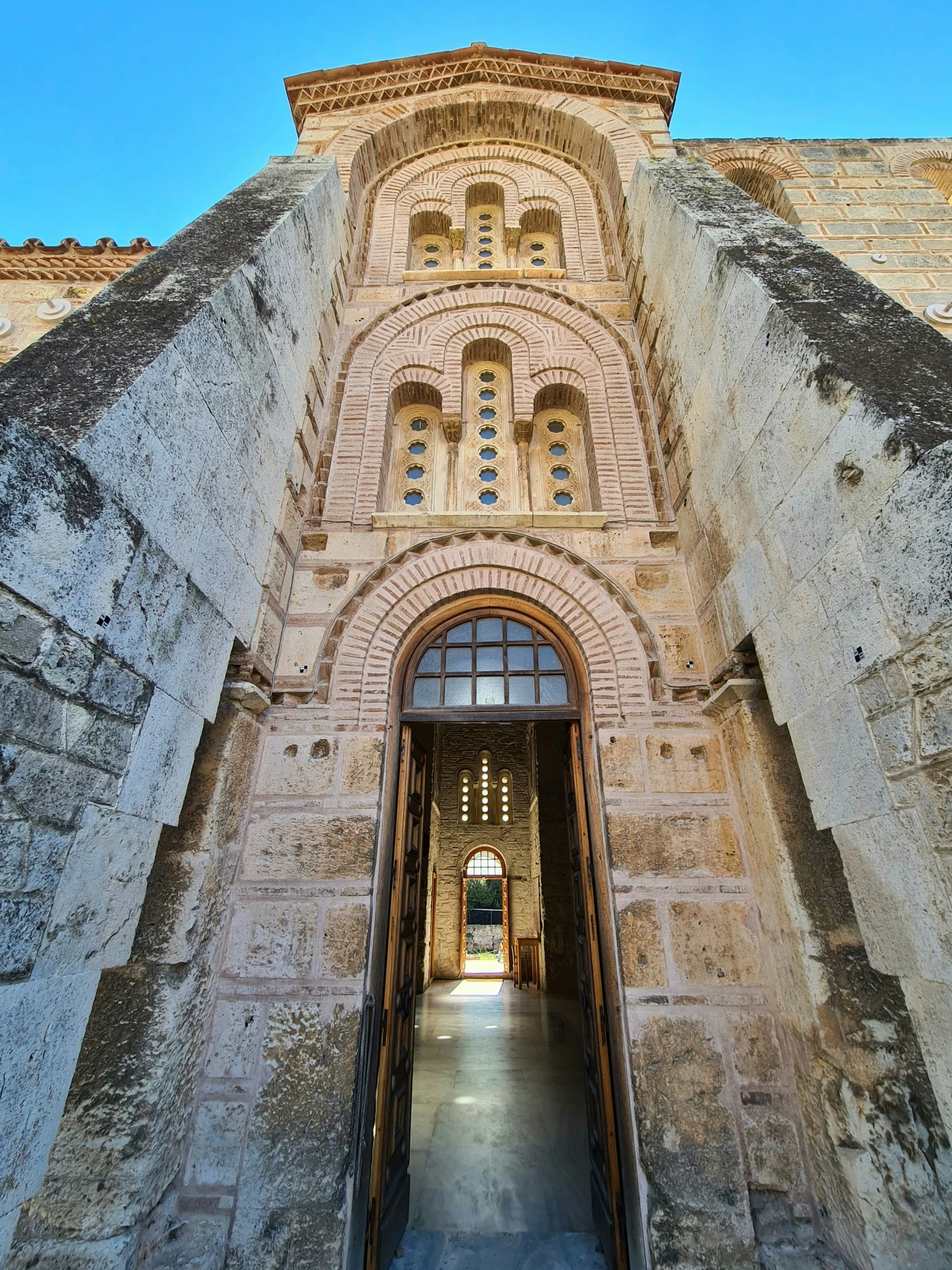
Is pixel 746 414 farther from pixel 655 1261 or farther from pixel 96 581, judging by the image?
pixel 655 1261

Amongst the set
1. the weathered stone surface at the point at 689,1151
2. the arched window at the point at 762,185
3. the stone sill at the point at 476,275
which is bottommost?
the weathered stone surface at the point at 689,1151

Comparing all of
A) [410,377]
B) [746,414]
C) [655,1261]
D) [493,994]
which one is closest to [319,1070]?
[655,1261]

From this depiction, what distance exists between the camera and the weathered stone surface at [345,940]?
2824 millimetres

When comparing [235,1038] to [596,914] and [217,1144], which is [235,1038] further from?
[596,914]

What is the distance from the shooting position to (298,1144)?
2541 millimetres

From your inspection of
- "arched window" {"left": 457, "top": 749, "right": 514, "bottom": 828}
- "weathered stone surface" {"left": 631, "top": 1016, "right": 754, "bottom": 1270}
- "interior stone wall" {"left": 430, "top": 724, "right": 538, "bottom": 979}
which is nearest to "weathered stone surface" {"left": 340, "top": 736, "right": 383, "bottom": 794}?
"weathered stone surface" {"left": 631, "top": 1016, "right": 754, "bottom": 1270}

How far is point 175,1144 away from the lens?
8.18ft

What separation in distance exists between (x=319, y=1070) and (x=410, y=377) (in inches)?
189

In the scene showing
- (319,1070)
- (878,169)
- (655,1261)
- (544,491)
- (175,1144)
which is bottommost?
(655,1261)

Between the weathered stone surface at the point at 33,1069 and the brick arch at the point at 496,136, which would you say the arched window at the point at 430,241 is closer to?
the brick arch at the point at 496,136

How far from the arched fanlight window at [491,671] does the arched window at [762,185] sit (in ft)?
18.0

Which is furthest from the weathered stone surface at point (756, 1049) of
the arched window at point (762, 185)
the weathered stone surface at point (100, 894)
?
the arched window at point (762, 185)

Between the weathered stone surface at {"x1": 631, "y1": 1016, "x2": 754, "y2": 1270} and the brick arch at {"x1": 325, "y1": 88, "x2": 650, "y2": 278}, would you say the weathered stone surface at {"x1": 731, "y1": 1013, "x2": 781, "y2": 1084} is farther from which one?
the brick arch at {"x1": 325, "y1": 88, "x2": 650, "y2": 278}

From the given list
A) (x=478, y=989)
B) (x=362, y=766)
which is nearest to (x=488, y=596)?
(x=362, y=766)
